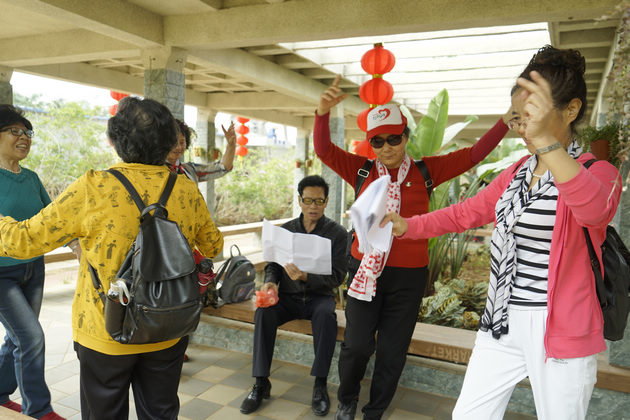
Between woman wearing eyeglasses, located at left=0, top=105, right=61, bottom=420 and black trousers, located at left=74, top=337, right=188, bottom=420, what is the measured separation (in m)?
1.01

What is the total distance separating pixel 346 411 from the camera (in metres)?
2.82

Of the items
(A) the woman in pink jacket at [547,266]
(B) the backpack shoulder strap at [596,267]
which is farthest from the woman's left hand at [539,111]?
(B) the backpack shoulder strap at [596,267]

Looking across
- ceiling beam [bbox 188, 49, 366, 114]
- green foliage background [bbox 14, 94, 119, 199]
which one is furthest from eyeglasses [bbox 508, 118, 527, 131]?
green foliage background [bbox 14, 94, 119, 199]

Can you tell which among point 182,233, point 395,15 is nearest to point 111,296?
point 182,233

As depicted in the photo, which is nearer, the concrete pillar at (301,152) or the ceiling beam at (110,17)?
the ceiling beam at (110,17)

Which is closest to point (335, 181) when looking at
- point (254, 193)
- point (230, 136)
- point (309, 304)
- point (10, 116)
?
point (230, 136)

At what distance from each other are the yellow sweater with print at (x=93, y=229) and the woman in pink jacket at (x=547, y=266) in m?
1.28

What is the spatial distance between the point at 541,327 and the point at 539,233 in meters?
0.31

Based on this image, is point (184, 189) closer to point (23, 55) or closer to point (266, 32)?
point (266, 32)

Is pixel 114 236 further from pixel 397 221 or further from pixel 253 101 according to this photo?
pixel 253 101

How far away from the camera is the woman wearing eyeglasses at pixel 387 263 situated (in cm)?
256

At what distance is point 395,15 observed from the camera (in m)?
4.03

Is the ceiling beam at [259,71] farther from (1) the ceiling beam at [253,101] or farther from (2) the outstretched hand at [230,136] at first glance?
(2) the outstretched hand at [230,136]

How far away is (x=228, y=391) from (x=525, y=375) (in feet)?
7.80
